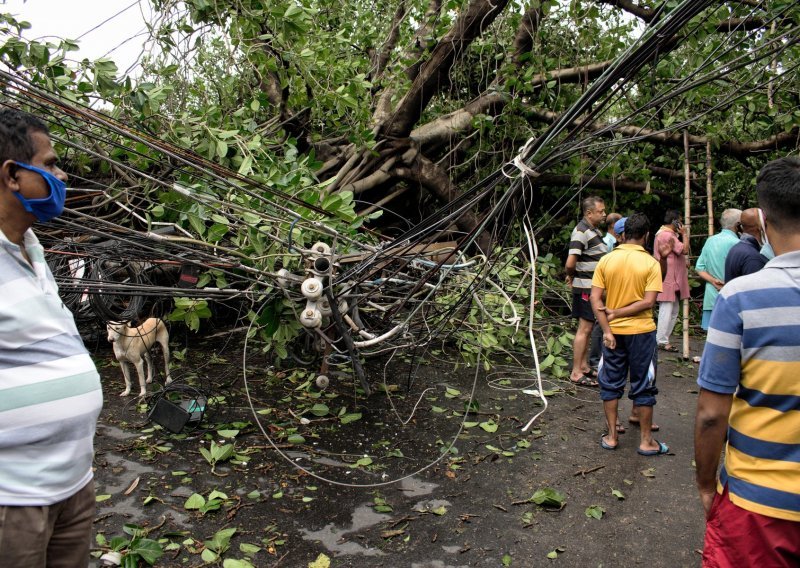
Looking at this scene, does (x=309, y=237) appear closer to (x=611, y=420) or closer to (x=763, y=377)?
(x=611, y=420)

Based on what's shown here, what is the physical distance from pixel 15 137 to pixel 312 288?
2088mm

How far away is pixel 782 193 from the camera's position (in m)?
1.71

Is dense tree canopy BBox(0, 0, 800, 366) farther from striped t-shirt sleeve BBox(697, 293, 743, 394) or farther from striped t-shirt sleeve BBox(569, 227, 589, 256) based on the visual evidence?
striped t-shirt sleeve BBox(697, 293, 743, 394)

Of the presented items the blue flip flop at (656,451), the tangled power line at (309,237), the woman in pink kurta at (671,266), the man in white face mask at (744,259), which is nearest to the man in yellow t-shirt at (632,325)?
the blue flip flop at (656,451)

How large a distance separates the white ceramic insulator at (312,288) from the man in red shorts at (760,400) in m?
Answer: 2.33

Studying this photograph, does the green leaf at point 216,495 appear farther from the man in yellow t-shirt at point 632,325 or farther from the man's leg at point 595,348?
the man's leg at point 595,348

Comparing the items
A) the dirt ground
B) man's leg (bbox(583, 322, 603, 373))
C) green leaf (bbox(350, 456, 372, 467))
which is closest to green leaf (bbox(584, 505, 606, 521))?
the dirt ground

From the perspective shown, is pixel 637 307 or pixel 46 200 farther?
pixel 637 307

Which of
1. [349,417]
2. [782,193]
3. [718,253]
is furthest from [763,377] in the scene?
[718,253]

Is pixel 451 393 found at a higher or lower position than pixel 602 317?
lower

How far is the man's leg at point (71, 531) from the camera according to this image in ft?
5.48

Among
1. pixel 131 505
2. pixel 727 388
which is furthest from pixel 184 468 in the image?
pixel 727 388

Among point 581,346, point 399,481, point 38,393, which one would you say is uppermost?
point 38,393

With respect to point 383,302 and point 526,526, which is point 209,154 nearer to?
point 383,302
